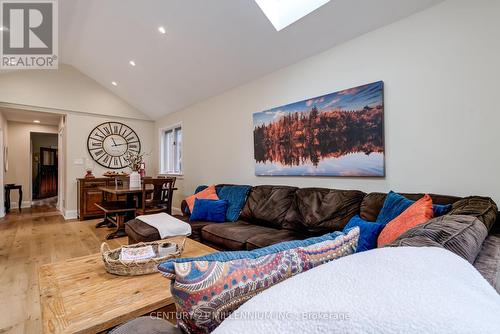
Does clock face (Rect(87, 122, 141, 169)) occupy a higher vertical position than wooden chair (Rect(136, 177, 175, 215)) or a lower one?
higher

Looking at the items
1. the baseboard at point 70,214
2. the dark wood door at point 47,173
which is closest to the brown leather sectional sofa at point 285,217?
the baseboard at point 70,214

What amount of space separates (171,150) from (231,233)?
419 centimetres

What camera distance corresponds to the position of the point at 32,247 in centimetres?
342

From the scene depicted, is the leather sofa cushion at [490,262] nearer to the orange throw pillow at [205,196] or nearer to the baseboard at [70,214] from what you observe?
the orange throw pillow at [205,196]

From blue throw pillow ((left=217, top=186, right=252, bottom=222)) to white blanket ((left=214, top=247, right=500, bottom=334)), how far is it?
8.63 feet

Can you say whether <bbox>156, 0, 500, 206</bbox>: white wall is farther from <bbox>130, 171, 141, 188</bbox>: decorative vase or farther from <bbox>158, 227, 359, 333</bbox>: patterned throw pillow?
<bbox>130, 171, 141, 188</bbox>: decorative vase

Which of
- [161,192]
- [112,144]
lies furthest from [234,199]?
[112,144]

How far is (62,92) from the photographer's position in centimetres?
520

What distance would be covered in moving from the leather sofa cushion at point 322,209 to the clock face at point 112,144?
5.01m

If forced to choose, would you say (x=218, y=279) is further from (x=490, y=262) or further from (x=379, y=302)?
(x=490, y=262)

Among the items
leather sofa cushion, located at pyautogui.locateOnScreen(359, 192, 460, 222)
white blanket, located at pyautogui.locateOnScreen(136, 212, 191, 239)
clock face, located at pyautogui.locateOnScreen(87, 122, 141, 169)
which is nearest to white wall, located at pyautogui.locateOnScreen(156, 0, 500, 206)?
leather sofa cushion, located at pyautogui.locateOnScreen(359, 192, 460, 222)

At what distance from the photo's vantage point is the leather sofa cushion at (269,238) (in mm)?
2159

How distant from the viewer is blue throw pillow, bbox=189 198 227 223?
122 inches

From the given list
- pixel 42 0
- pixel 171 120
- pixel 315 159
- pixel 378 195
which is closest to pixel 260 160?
pixel 315 159
